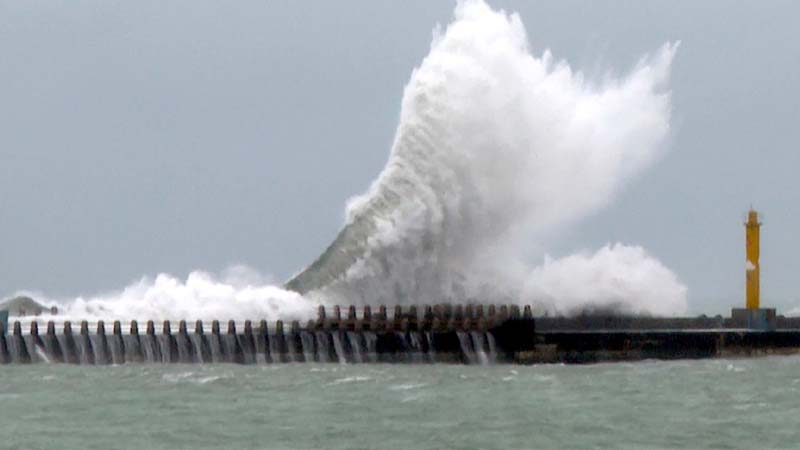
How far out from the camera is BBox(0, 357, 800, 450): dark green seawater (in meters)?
43.7

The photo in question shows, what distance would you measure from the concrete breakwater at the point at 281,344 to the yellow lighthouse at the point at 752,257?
9842mm

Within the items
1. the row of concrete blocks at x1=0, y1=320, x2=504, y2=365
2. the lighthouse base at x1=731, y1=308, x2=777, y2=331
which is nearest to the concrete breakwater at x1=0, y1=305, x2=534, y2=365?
the row of concrete blocks at x1=0, y1=320, x2=504, y2=365

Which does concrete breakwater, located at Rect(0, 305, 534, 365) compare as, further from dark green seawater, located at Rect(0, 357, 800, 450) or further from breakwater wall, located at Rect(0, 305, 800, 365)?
dark green seawater, located at Rect(0, 357, 800, 450)

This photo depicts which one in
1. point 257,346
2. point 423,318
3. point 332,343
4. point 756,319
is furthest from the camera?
point 756,319

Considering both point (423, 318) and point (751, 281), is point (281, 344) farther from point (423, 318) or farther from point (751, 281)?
point (751, 281)

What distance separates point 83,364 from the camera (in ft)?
201

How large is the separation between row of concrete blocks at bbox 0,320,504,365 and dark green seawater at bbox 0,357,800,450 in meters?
1.13

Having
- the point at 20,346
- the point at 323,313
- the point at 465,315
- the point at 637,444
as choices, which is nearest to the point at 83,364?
the point at 20,346

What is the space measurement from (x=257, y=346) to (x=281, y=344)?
61 cm

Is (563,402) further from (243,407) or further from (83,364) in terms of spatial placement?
(83,364)

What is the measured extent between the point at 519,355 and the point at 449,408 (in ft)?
42.3

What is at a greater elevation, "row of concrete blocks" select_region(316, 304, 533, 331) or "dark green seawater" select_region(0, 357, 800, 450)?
"row of concrete blocks" select_region(316, 304, 533, 331)

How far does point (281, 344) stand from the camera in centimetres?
6125

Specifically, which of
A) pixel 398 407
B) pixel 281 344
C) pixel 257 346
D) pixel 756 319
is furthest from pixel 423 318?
pixel 398 407
